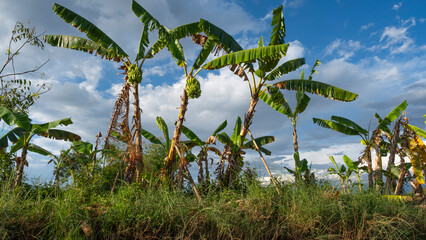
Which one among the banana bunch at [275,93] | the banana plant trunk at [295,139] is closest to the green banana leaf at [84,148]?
the banana bunch at [275,93]

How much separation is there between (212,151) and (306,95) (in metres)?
4.33

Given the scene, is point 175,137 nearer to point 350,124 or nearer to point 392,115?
point 350,124

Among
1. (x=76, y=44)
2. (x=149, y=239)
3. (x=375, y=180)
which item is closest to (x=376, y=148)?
(x=375, y=180)

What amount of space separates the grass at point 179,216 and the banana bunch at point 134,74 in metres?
3.22

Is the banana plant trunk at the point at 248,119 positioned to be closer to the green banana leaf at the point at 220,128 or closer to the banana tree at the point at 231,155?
the banana tree at the point at 231,155

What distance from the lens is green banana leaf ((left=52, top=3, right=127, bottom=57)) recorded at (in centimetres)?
861

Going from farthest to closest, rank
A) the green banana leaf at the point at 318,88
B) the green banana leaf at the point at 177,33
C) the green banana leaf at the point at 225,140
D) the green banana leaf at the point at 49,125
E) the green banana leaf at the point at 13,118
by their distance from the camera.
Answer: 1. the green banana leaf at the point at 318,88
2. the green banana leaf at the point at 177,33
3. the green banana leaf at the point at 225,140
4. the green banana leaf at the point at 49,125
5. the green banana leaf at the point at 13,118

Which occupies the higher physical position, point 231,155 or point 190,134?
point 190,134

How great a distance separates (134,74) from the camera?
794 centimetres

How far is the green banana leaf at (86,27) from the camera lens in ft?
28.2

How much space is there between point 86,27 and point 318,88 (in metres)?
7.12

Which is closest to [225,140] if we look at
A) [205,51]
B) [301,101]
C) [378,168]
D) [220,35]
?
[205,51]

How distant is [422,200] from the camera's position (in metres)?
8.81

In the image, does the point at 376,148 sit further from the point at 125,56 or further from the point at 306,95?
the point at 125,56
